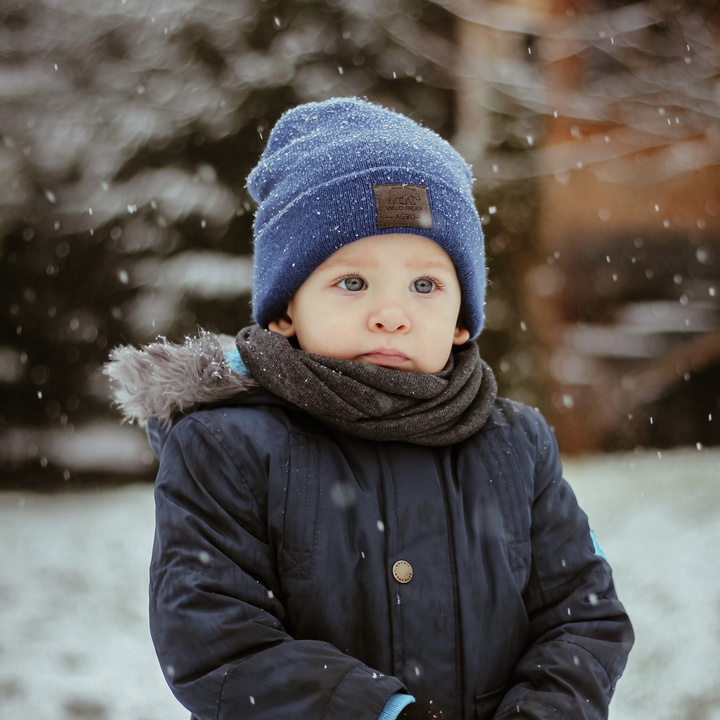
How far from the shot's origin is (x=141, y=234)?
4844mm

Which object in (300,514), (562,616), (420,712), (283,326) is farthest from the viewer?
(283,326)

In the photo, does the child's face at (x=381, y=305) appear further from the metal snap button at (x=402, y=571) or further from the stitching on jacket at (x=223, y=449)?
the metal snap button at (x=402, y=571)

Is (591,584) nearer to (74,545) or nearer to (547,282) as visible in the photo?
(74,545)

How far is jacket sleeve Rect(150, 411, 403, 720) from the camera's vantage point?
1206 millimetres

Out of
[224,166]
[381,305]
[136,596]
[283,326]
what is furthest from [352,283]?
[224,166]

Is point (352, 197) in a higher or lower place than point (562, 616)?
higher

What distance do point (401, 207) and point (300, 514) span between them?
0.63 meters

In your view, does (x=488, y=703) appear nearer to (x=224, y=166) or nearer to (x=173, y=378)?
(x=173, y=378)

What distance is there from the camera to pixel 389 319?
1449 mm

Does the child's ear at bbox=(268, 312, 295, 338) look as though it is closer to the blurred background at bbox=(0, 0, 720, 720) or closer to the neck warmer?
the neck warmer

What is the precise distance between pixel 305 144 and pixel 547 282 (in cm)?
448

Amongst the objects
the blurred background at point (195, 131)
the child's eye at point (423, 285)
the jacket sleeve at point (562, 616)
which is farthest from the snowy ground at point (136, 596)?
the child's eye at point (423, 285)

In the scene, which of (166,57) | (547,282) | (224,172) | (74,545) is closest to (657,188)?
(547,282)

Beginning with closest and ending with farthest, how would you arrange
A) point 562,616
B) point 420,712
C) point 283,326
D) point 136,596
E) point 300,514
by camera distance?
1. point 420,712
2. point 300,514
3. point 562,616
4. point 283,326
5. point 136,596
